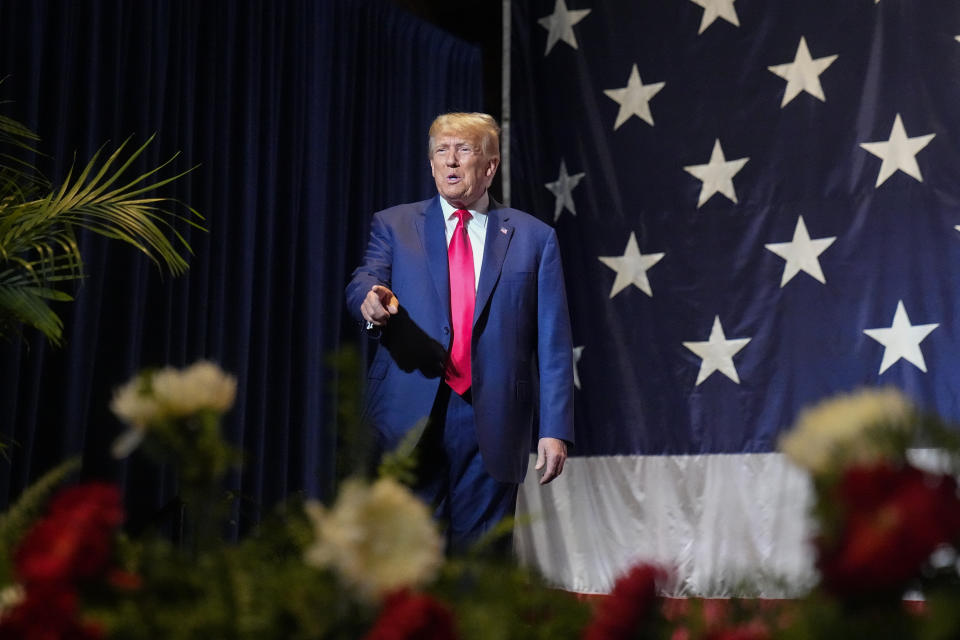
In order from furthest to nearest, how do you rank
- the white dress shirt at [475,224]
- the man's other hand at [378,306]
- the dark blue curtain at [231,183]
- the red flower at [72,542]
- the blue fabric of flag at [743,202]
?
the blue fabric of flag at [743,202] < the dark blue curtain at [231,183] < the white dress shirt at [475,224] < the man's other hand at [378,306] < the red flower at [72,542]

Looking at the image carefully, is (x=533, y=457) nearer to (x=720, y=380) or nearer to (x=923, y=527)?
(x=720, y=380)

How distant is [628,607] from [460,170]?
1.98m

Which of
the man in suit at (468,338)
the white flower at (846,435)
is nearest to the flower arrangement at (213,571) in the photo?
the white flower at (846,435)

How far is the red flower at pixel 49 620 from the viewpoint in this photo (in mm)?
477

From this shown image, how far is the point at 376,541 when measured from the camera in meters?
0.45

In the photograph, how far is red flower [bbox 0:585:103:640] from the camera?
0.48 metres

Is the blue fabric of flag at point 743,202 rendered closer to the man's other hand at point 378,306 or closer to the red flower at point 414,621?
the man's other hand at point 378,306

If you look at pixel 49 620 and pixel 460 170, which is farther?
pixel 460 170

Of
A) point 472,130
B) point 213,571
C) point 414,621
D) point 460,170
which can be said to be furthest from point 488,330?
point 414,621

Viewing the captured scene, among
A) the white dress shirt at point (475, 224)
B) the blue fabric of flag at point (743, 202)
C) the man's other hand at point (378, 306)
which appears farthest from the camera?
the blue fabric of flag at point (743, 202)

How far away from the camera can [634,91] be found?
4117mm

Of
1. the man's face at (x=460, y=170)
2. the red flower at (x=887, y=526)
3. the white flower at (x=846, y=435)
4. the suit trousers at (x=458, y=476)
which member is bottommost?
the suit trousers at (x=458, y=476)

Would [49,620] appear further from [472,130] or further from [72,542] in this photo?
[472,130]

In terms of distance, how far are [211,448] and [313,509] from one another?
0.06 m
